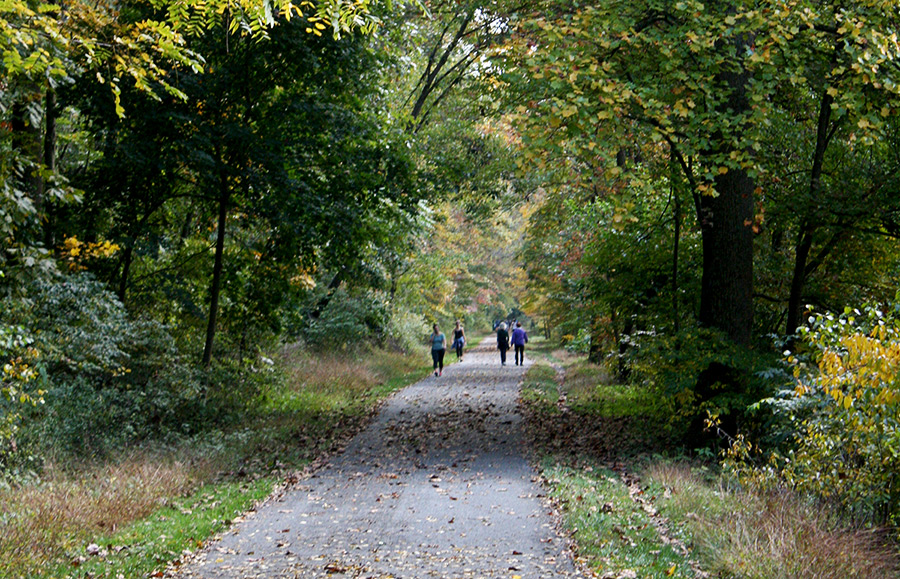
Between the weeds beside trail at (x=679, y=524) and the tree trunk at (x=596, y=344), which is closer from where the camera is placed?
the weeds beside trail at (x=679, y=524)

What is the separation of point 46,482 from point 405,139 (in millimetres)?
9237

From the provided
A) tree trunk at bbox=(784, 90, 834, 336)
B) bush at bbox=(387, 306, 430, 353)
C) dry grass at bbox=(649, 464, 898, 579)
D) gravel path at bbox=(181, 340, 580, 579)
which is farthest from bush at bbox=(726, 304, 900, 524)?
bush at bbox=(387, 306, 430, 353)

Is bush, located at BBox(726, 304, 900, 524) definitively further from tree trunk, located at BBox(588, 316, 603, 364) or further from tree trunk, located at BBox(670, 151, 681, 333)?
tree trunk, located at BBox(588, 316, 603, 364)

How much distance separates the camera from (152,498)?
8406 mm

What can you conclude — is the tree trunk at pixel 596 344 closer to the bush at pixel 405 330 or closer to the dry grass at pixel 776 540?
the bush at pixel 405 330

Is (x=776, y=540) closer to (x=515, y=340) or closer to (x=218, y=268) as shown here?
(x=218, y=268)

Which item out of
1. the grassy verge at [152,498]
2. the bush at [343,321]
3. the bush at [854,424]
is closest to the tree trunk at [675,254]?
the bush at [854,424]

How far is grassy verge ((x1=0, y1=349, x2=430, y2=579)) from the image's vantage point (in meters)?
6.38

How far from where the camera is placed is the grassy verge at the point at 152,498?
638cm

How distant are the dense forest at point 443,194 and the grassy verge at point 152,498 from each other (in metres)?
0.65

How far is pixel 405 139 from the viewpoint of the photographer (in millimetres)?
15148

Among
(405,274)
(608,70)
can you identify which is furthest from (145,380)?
(405,274)

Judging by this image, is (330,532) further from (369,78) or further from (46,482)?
(369,78)

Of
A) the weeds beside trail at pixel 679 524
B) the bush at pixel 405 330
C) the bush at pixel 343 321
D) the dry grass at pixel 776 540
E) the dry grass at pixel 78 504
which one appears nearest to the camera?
the dry grass at pixel 776 540
